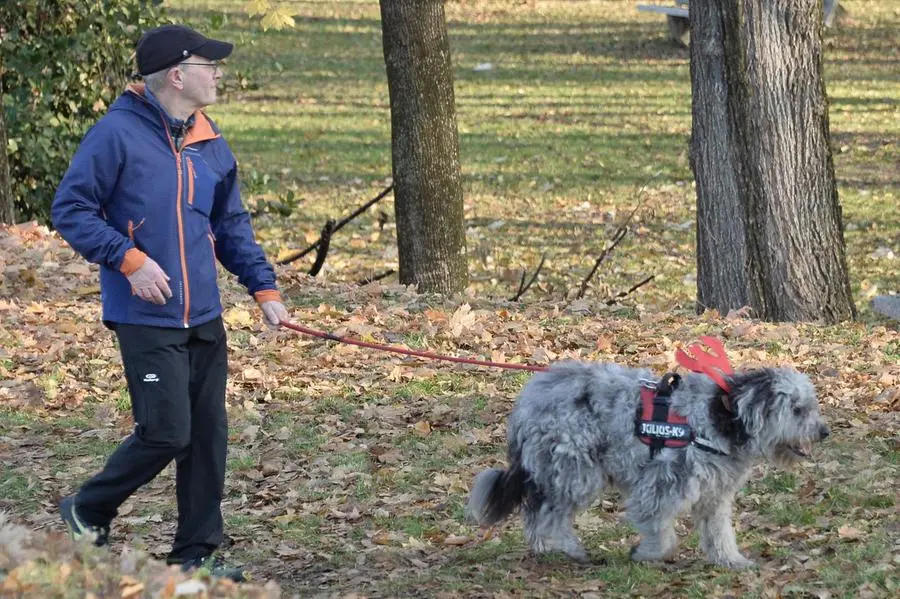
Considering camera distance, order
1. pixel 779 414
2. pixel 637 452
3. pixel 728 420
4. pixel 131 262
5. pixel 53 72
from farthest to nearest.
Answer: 1. pixel 53 72
2. pixel 637 452
3. pixel 728 420
4. pixel 779 414
5. pixel 131 262

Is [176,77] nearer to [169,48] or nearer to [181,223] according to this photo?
[169,48]

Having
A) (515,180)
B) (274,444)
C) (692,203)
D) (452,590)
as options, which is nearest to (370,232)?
(515,180)

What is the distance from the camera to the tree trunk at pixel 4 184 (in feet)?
38.8

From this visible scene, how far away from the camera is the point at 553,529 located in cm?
576

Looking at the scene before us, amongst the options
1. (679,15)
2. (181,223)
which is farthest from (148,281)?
(679,15)

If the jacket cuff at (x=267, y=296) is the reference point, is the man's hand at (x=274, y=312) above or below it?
below

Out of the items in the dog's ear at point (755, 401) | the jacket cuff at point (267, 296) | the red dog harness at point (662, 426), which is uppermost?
the jacket cuff at point (267, 296)

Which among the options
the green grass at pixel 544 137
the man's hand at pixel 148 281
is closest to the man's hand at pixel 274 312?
the man's hand at pixel 148 281

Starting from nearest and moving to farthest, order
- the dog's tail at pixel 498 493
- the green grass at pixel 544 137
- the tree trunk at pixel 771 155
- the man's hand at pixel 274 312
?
1. the man's hand at pixel 274 312
2. the dog's tail at pixel 498 493
3. the tree trunk at pixel 771 155
4. the green grass at pixel 544 137

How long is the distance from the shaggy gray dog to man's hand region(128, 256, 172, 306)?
1678mm

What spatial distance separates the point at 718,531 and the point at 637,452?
506 mm

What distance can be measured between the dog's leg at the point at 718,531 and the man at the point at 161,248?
204 centimetres

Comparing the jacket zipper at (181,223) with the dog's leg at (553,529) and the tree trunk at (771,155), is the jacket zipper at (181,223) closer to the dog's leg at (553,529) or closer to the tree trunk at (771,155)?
the dog's leg at (553,529)

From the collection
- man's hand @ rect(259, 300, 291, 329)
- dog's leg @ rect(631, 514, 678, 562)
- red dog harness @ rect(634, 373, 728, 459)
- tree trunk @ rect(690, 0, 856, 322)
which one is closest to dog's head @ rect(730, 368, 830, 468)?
red dog harness @ rect(634, 373, 728, 459)
